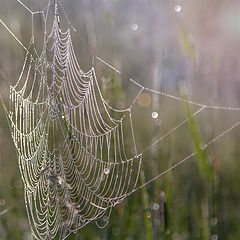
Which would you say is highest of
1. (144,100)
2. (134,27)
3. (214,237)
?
(134,27)

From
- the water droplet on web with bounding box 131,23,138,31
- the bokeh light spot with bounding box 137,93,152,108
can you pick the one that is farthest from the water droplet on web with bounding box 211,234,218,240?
the water droplet on web with bounding box 131,23,138,31

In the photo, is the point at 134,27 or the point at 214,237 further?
the point at 134,27

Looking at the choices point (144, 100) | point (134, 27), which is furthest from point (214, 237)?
point (134, 27)

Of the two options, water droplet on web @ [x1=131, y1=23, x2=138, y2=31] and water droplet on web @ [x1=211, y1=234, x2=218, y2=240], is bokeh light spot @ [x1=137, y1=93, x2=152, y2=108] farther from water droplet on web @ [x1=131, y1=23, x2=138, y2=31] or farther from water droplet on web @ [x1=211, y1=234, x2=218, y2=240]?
water droplet on web @ [x1=211, y1=234, x2=218, y2=240]

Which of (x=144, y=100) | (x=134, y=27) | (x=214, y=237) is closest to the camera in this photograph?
(x=214, y=237)

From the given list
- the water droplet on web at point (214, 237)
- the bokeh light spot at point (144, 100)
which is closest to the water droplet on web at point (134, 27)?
the bokeh light spot at point (144, 100)

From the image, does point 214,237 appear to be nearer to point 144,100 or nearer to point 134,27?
point 144,100

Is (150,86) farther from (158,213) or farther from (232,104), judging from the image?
(158,213)

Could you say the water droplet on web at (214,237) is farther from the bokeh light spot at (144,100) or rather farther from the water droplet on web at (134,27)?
the water droplet on web at (134,27)

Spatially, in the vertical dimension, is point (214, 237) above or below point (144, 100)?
below

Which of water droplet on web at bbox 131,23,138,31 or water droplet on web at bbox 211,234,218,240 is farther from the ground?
water droplet on web at bbox 131,23,138,31

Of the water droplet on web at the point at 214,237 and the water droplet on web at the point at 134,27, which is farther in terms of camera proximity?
the water droplet on web at the point at 134,27
